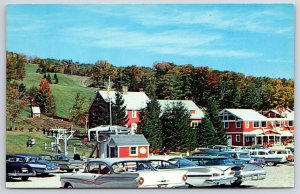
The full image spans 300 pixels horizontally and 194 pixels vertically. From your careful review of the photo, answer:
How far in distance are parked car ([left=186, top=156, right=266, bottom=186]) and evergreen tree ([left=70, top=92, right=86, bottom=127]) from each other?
0.99 metres

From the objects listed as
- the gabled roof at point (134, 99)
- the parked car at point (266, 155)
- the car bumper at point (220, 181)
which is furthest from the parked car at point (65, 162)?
the parked car at point (266, 155)

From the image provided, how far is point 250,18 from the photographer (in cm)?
815

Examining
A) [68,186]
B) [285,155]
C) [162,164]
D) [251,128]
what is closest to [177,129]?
[162,164]

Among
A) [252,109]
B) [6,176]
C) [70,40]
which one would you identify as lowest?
[6,176]

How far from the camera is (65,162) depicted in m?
8.27

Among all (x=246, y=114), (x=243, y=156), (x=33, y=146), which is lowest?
(x=243, y=156)

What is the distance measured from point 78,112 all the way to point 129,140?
508 millimetres

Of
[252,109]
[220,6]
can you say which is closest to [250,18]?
[220,6]

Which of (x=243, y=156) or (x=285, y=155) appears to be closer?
(x=285, y=155)

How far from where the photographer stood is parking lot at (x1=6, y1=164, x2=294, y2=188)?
811 cm

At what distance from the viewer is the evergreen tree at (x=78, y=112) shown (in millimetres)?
8266

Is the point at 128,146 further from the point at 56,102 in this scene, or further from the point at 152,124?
the point at 56,102

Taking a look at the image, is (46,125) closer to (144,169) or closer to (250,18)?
(144,169)

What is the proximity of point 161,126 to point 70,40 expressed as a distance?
43.0 inches
